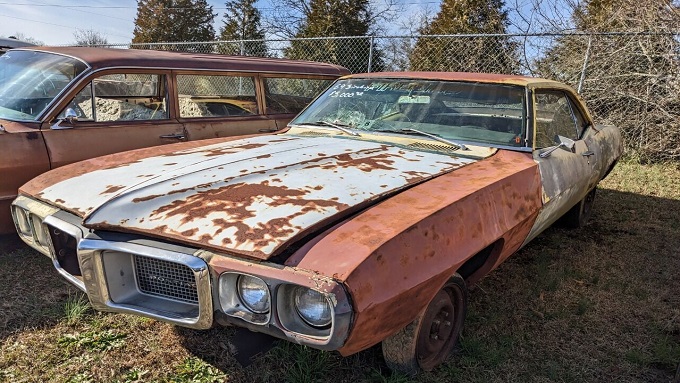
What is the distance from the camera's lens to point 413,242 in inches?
70.9

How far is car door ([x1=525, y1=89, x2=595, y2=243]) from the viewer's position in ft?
9.34

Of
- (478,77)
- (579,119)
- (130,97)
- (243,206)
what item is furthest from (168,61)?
(579,119)

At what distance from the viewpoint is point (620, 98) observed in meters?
7.67

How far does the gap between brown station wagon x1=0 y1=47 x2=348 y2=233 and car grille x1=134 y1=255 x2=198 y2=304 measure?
6.16ft

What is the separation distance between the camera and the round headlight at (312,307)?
1646 millimetres

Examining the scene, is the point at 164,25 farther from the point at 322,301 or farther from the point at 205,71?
the point at 322,301

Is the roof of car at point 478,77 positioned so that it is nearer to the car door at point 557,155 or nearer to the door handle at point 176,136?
the car door at point 557,155

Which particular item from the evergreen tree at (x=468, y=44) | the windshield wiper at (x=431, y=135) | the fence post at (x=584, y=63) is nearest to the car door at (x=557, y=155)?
the windshield wiper at (x=431, y=135)

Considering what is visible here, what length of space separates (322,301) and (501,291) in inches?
75.8

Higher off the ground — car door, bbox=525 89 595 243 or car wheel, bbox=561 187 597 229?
car door, bbox=525 89 595 243

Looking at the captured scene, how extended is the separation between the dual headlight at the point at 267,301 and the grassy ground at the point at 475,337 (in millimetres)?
252

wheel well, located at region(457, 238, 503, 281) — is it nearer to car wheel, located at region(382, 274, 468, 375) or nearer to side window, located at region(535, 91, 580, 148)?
car wheel, located at region(382, 274, 468, 375)

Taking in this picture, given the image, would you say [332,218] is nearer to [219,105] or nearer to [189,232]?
[189,232]

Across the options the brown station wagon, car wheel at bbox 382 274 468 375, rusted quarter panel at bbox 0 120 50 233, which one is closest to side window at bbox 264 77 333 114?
the brown station wagon
